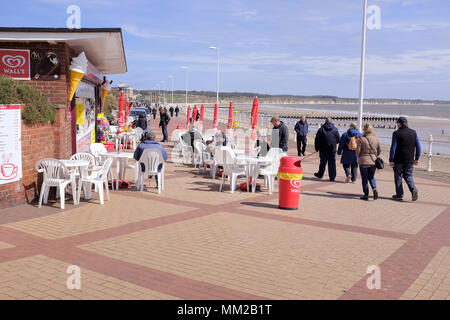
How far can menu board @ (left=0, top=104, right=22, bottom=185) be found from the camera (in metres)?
7.91

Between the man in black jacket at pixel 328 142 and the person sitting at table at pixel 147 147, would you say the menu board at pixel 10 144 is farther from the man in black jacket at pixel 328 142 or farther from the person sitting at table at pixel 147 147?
the man in black jacket at pixel 328 142

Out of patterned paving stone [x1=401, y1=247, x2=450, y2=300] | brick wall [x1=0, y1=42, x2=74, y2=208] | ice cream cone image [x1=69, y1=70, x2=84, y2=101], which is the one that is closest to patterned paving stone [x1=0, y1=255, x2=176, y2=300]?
patterned paving stone [x1=401, y1=247, x2=450, y2=300]

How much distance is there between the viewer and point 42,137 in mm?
9109

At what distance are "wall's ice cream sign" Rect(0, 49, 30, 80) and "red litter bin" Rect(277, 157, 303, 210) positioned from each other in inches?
226

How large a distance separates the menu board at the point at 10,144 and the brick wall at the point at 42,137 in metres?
0.14

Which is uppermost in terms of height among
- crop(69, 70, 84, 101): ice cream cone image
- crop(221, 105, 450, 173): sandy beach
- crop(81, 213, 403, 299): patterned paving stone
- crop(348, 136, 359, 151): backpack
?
crop(69, 70, 84, 101): ice cream cone image

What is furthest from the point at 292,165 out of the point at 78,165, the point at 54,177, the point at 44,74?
the point at 44,74

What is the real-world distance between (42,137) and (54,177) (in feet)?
3.25

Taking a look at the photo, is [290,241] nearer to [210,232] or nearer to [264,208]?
[210,232]

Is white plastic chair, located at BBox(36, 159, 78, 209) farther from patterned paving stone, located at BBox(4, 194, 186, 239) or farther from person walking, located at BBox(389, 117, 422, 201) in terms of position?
person walking, located at BBox(389, 117, 422, 201)

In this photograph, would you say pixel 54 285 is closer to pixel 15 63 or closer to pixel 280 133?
pixel 15 63

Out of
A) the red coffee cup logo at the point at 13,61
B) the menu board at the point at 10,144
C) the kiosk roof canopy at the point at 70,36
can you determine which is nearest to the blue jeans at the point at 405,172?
the kiosk roof canopy at the point at 70,36

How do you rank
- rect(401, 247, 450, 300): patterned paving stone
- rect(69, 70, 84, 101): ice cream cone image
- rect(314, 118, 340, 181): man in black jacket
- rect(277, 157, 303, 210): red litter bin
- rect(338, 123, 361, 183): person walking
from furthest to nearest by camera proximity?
rect(314, 118, 340, 181): man in black jacket
rect(338, 123, 361, 183): person walking
rect(69, 70, 84, 101): ice cream cone image
rect(277, 157, 303, 210): red litter bin
rect(401, 247, 450, 300): patterned paving stone
